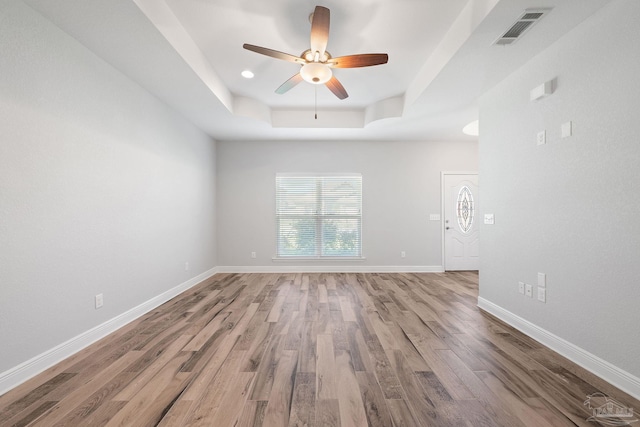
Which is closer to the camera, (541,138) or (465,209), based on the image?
(541,138)

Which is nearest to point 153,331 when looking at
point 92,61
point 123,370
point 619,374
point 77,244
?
point 123,370

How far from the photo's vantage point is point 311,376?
1.91 m

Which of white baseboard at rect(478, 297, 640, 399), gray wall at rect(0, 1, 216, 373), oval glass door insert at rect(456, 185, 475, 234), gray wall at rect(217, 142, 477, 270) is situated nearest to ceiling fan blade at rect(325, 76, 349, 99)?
gray wall at rect(0, 1, 216, 373)

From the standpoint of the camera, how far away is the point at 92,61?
2490 millimetres

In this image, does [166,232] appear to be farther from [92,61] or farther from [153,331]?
[92,61]

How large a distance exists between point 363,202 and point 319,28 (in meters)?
3.71

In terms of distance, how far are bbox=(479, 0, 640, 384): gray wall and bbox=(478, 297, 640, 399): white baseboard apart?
0.04m

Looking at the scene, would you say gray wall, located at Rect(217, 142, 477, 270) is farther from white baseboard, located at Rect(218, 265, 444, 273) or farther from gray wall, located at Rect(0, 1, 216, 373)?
gray wall, located at Rect(0, 1, 216, 373)

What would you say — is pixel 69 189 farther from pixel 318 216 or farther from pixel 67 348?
pixel 318 216

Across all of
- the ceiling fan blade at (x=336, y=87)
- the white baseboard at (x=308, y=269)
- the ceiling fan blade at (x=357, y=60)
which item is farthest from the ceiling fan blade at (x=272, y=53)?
the white baseboard at (x=308, y=269)

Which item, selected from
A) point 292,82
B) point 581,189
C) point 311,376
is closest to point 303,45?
point 292,82

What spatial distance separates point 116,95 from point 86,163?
84 cm

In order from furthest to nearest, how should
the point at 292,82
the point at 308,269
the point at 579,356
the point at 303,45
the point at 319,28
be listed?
the point at 308,269 → the point at 292,82 → the point at 303,45 → the point at 319,28 → the point at 579,356

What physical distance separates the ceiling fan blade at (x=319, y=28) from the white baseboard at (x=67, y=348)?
3232 mm
